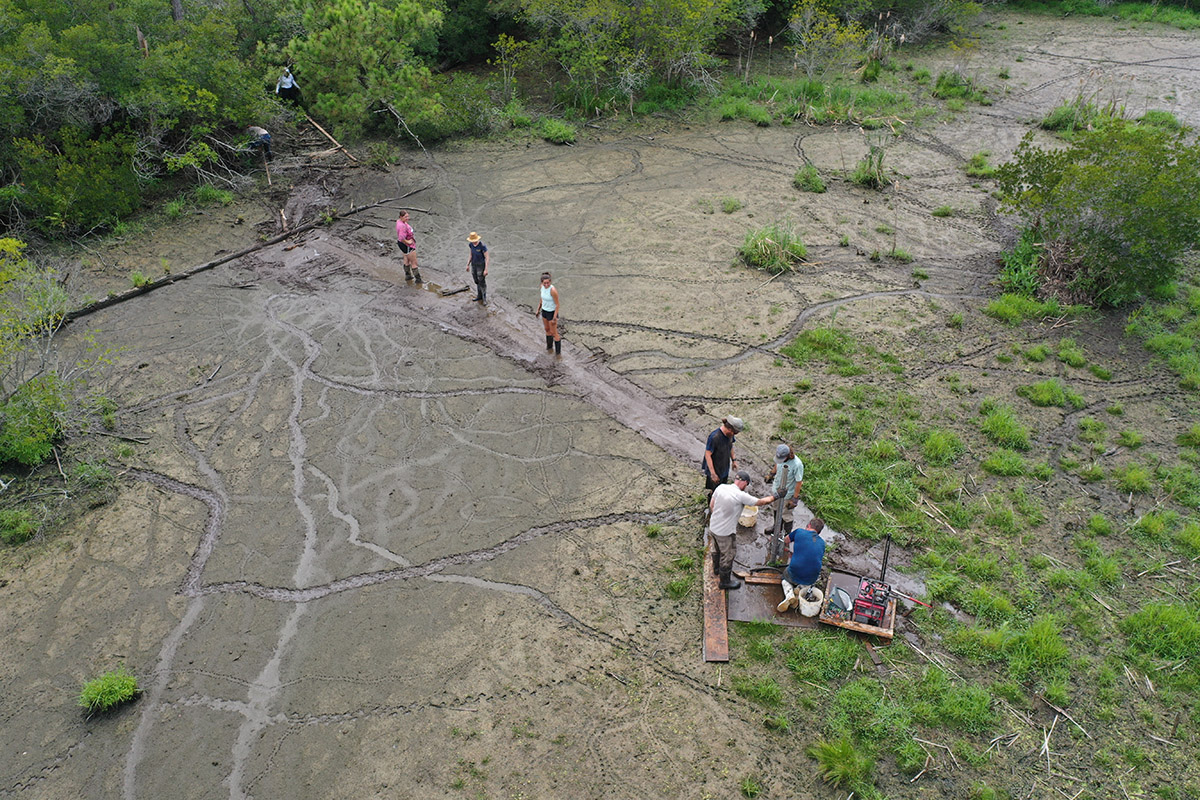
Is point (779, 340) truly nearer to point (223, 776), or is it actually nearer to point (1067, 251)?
point (1067, 251)

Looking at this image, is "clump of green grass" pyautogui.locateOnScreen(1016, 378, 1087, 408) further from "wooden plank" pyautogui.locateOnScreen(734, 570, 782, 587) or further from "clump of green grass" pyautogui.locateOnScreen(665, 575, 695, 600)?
"clump of green grass" pyautogui.locateOnScreen(665, 575, 695, 600)

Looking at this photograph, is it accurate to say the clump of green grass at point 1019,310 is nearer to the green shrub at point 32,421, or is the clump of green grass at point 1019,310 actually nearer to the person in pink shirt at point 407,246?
→ the person in pink shirt at point 407,246

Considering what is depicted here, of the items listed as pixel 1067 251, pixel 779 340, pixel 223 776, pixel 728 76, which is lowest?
pixel 223 776

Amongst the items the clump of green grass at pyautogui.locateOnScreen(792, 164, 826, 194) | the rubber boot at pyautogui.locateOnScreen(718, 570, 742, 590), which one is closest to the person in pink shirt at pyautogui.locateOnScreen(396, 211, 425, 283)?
the rubber boot at pyautogui.locateOnScreen(718, 570, 742, 590)

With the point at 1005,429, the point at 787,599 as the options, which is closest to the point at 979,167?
the point at 1005,429

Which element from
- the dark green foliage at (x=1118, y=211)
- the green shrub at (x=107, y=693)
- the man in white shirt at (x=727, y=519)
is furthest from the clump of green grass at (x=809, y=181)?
the green shrub at (x=107, y=693)

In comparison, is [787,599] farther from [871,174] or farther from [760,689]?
[871,174]

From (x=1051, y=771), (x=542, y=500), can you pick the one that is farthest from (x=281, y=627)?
(x=1051, y=771)
